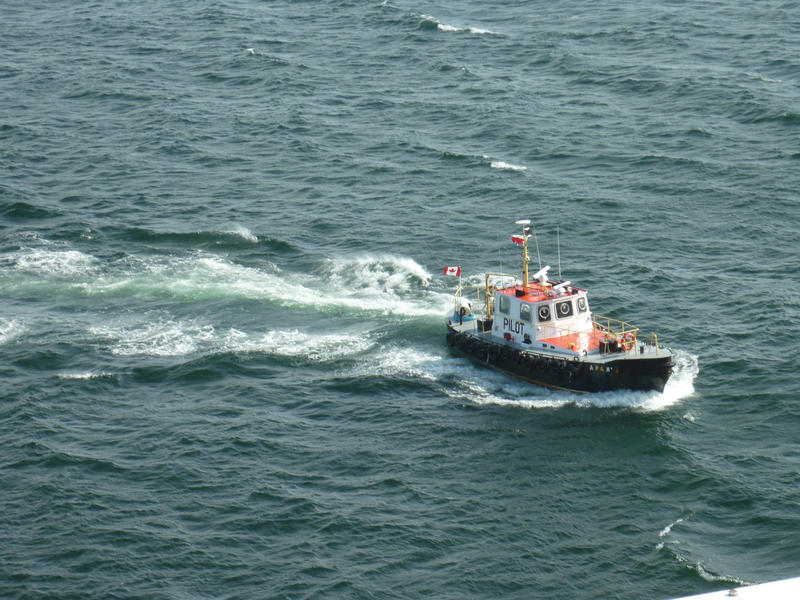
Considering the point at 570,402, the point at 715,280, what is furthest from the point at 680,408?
the point at 715,280

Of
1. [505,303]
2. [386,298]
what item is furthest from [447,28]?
[505,303]

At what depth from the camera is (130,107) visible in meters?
123

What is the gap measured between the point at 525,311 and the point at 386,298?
1474cm

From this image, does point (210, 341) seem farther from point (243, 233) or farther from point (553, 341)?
point (553, 341)

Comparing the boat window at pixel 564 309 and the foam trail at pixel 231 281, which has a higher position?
the boat window at pixel 564 309

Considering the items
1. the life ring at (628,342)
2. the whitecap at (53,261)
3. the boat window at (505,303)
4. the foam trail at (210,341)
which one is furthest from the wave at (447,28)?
the life ring at (628,342)

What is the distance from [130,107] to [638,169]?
179 ft

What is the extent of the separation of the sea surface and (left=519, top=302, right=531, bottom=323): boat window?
13.8ft

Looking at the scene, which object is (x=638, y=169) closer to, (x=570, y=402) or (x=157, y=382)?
(x=570, y=402)

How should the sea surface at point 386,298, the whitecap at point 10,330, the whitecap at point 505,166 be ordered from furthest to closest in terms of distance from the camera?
1. the whitecap at point 505,166
2. the whitecap at point 10,330
3. the sea surface at point 386,298

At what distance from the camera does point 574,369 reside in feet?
225

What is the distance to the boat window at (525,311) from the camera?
7169 centimetres

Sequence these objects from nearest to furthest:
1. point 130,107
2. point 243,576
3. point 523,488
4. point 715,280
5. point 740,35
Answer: point 243,576, point 523,488, point 715,280, point 130,107, point 740,35

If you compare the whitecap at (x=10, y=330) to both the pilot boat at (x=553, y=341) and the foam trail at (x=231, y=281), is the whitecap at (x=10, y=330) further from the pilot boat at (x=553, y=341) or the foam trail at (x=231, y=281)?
the pilot boat at (x=553, y=341)
